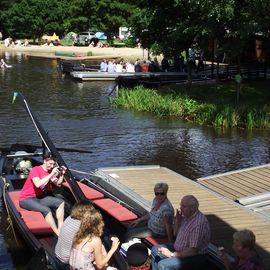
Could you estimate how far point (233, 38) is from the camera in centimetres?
2294

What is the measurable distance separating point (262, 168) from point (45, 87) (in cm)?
2138

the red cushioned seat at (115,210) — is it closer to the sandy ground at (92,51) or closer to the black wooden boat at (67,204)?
the black wooden boat at (67,204)

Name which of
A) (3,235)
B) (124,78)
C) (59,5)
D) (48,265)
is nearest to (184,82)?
(124,78)

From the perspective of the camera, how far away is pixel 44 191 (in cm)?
977

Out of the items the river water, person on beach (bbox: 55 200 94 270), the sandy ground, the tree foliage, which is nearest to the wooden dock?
person on beach (bbox: 55 200 94 270)

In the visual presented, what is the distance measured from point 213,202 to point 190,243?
3570 millimetres

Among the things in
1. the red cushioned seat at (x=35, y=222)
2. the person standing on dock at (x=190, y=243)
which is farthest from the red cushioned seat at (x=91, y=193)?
the person standing on dock at (x=190, y=243)

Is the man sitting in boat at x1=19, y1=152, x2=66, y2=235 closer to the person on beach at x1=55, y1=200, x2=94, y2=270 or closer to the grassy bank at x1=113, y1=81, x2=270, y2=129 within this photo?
the person on beach at x1=55, y1=200, x2=94, y2=270

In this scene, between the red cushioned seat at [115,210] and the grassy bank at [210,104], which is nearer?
the red cushioned seat at [115,210]

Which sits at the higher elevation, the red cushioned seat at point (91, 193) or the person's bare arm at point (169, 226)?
the person's bare arm at point (169, 226)

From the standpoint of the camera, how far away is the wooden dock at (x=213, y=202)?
8546 mm

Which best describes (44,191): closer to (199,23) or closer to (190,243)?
(190,243)

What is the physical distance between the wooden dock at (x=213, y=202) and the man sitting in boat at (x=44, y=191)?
80.3 inches

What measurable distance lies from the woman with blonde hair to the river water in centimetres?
355
